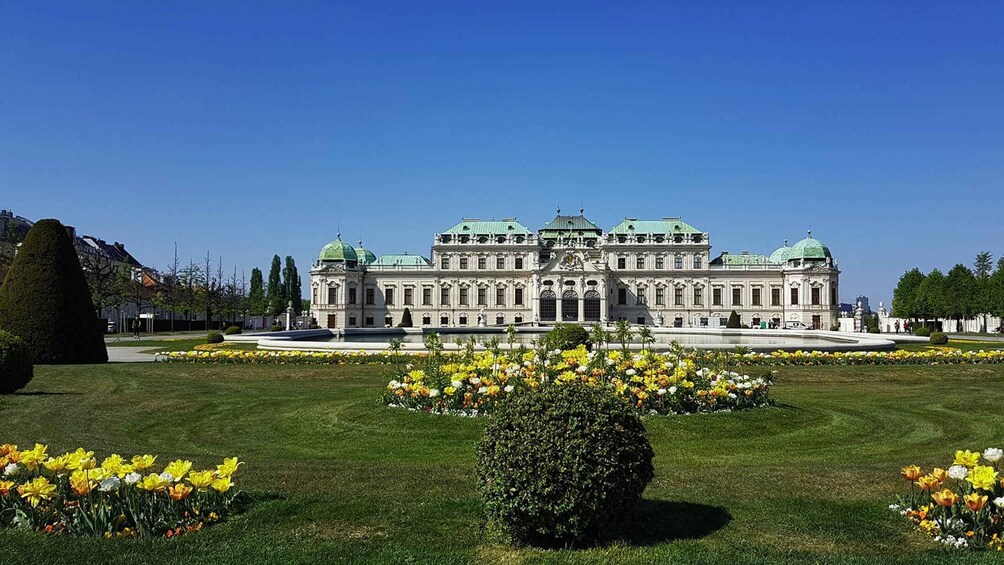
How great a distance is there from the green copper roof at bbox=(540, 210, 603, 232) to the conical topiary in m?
71.2

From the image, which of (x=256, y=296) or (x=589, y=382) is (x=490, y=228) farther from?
(x=589, y=382)

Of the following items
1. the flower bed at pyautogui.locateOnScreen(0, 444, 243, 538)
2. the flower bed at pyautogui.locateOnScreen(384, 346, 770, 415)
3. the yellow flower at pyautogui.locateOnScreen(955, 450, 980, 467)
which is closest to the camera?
the flower bed at pyautogui.locateOnScreen(0, 444, 243, 538)

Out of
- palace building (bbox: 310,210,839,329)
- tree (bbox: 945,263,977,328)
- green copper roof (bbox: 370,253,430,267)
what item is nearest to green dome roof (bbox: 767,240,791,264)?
palace building (bbox: 310,210,839,329)

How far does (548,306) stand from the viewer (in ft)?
280

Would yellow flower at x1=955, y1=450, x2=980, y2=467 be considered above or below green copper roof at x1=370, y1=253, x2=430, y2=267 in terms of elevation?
below

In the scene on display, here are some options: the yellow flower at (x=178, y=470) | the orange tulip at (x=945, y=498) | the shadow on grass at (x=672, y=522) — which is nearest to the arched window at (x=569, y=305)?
the shadow on grass at (x=672, y=522)

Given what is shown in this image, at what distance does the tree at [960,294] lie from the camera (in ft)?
263

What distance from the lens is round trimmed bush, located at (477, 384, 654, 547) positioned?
597 centimetres

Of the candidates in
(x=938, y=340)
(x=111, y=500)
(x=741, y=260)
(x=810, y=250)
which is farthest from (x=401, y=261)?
(x=111, y=500)

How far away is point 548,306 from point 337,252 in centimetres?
2705

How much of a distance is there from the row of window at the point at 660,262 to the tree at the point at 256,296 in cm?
4289

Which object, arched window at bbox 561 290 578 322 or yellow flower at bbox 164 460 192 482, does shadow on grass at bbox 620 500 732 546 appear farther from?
arched window at bbox 561 290 578 322

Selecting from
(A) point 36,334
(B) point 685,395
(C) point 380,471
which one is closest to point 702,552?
(C) point 380,471

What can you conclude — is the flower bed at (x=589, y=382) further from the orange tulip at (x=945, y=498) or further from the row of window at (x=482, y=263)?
the row of window at (x=482, y=263)
